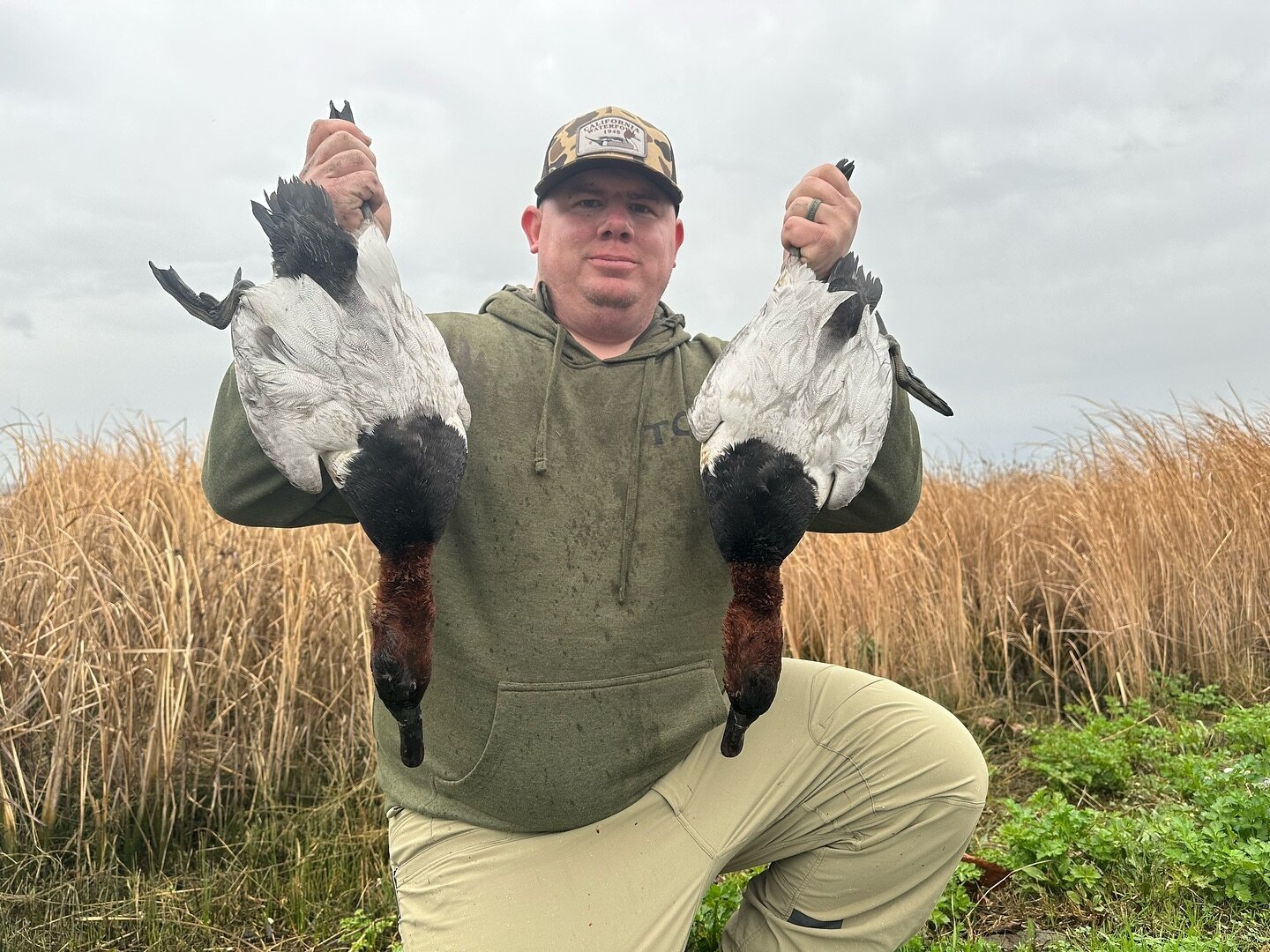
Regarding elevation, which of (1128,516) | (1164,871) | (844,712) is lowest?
(1164,871)

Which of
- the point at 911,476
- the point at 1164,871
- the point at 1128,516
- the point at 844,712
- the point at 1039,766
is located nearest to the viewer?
the point at 911,476

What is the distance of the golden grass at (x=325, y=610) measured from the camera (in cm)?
430

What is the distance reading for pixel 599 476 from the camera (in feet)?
8.99

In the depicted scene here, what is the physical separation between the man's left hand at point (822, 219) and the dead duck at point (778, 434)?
1.6 inches

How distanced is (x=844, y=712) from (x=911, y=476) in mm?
856

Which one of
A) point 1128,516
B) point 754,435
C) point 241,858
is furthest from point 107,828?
point 1128,516

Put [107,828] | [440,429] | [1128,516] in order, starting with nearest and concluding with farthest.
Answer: [440,429] < [107,828] < [1128,516]

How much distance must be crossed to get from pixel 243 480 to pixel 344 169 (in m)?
0.89

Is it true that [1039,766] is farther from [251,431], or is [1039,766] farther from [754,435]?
[251,431]

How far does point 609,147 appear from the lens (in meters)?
2.90

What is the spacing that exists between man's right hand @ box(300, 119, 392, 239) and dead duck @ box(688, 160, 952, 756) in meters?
1.03

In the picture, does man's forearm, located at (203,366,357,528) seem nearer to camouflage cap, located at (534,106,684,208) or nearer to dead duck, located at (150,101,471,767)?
dead duck, located at (150,101,471,767)

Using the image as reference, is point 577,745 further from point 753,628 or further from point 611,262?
point 611,262

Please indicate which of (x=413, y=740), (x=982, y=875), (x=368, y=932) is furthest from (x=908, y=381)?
(x=368, y=932)
